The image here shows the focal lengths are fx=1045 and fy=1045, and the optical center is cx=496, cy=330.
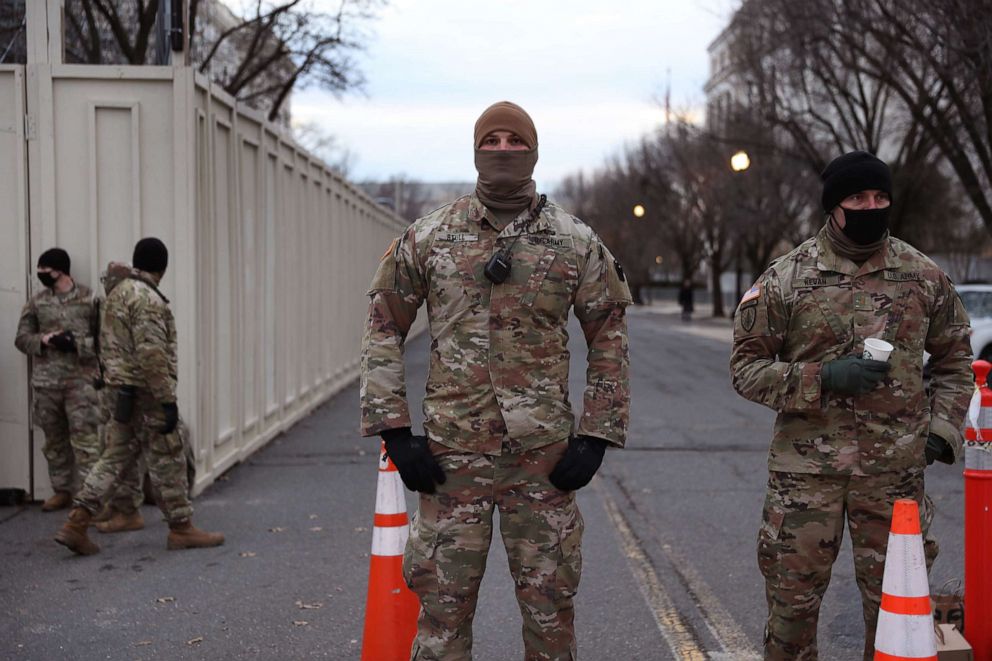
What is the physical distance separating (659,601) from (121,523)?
12.4 feet

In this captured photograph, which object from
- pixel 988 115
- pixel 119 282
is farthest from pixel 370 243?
pixel 119 282

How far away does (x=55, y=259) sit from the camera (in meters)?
7.42

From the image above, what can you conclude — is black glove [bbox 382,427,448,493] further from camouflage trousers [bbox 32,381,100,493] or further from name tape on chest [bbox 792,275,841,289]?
camouflage trousers [bbox 32,381,100,493]

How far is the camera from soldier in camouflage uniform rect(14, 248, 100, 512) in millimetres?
7512

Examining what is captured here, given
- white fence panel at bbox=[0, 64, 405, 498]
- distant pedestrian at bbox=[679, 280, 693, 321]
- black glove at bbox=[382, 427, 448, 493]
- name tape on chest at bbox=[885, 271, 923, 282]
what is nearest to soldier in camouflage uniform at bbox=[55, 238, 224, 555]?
white fence panel at bbox=[0, 64, 405, 498]

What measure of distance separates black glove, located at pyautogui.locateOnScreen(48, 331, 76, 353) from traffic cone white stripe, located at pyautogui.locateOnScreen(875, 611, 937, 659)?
6.16m

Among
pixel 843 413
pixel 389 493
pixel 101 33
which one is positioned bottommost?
pixel 389 493

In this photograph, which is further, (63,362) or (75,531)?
(63,362)

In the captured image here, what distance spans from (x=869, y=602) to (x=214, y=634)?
303 centimetres

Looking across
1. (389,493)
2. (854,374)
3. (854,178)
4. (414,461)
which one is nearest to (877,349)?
(854,374)

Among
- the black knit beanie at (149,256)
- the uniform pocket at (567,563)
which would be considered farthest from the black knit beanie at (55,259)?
the uniform pocket at (567,563)

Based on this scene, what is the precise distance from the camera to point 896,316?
3.66 m

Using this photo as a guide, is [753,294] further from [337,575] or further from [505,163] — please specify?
[337,575]

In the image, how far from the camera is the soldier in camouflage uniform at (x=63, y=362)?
7.51 metres
